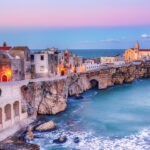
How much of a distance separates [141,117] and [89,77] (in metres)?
23.8

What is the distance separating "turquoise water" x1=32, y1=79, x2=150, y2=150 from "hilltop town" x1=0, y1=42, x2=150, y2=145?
2220 mm

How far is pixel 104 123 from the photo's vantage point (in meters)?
40.4

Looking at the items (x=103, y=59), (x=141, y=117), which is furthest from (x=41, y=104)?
(x=103, y=59)

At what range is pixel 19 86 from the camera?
3816 cm

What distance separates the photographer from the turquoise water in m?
32.7

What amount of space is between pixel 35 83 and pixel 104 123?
9456 mm

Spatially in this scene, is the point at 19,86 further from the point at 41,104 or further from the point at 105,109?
the point at 105,109

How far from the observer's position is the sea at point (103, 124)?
32.7m

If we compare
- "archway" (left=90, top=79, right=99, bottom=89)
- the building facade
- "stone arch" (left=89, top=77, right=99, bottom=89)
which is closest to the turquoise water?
"stone arch" (left=89, top=77, right=99, bottom=89)

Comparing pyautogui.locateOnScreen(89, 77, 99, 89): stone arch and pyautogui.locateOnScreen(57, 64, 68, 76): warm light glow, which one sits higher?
pyautogui.locateOnScreen(57, 64, 68, 76): warm light glow

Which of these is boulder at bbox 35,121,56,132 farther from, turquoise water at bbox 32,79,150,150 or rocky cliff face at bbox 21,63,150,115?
rocky cliff face at bbox 21,63,150,115

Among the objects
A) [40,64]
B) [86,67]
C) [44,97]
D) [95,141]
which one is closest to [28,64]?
[40,64]

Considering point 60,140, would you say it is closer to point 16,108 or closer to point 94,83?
point 16,108

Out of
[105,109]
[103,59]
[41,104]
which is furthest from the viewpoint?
[103,59]
